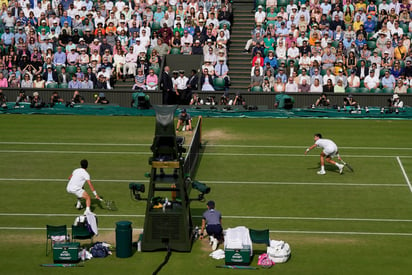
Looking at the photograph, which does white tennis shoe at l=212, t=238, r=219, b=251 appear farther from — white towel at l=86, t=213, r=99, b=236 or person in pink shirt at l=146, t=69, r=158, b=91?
person in pink shirt at l=146, t=69, r=158, b=91

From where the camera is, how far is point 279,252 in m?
20.1

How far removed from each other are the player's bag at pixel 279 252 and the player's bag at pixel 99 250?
13.3 feet

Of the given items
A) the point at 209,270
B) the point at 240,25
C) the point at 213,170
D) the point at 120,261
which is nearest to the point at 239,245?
the point at 209,270

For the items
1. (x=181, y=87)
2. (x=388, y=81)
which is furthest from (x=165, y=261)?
(x=388, y=81)

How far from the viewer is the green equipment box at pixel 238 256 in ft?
64.5

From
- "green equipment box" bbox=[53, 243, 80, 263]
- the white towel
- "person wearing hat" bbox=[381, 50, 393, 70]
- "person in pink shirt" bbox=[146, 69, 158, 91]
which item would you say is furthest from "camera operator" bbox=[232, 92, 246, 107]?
"green equipment box" bbox=[53, 243, 80, 263]

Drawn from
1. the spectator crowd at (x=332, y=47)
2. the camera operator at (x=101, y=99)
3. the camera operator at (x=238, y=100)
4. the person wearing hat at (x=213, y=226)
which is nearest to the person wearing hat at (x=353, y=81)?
the spectator crowd at (x=332, y=47)

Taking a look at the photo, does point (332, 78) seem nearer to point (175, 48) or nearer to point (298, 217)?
point (175, 48)

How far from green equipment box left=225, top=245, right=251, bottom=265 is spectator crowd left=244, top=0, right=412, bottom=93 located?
22.4 meters

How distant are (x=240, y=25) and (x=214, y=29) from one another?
122 inches

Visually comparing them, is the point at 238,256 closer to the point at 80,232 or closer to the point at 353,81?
the point at 80,232

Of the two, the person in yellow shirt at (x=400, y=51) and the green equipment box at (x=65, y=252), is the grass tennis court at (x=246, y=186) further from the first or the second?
the person in yellow shirt at (x=400, y=51)

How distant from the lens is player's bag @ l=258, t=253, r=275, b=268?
65.0 feet

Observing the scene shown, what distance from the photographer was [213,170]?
29.7 m
